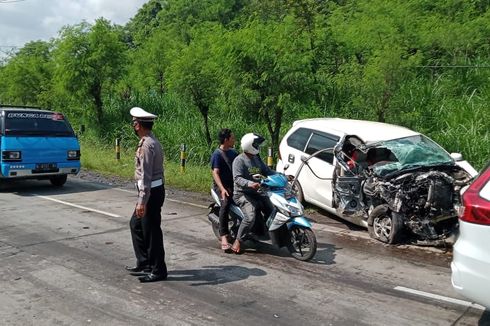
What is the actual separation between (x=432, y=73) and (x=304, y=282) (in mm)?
12272

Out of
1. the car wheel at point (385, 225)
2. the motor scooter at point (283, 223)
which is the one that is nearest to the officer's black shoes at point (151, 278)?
the motor scooter at point (283, 223)

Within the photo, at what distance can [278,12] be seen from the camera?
3250cm

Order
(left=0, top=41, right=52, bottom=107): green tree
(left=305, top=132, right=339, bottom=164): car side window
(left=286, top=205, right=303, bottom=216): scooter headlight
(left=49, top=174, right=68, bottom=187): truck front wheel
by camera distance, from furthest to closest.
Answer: (left=0, top=41, right=52, bottom=107): green tree < (left=49, top=174, right=68, bottom=187): truck front wheel < (left=305, top=132, right=339, bottom=164): car side window < (left=286, top=205, right=303, bottom=216): scooter headlight

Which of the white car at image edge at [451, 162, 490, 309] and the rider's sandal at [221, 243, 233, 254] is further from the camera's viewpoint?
the rider's sandal at [221, 243, 233, 254]

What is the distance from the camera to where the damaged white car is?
7.49m

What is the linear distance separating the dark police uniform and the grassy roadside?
670 cm

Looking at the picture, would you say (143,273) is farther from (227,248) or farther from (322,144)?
(322,144)

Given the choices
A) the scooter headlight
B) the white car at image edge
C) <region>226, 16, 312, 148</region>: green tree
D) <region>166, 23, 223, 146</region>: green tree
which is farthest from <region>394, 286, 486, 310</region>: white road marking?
<region>166, 23, 223, 146</region>: green tree

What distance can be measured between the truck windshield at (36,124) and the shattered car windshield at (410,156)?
27.8 ft

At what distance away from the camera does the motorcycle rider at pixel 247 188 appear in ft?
23.0

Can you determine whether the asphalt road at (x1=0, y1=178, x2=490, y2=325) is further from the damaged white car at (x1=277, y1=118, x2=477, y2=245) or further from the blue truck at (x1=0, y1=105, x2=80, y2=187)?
the blue truck at (x1=0, y1=105, x2=80, y2=187)

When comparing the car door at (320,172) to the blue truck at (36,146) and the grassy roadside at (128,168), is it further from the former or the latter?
the blue truck at (36,146)

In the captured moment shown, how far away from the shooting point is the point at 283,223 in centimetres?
683

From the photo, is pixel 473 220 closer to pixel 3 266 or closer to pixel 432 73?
pixel 3 266
